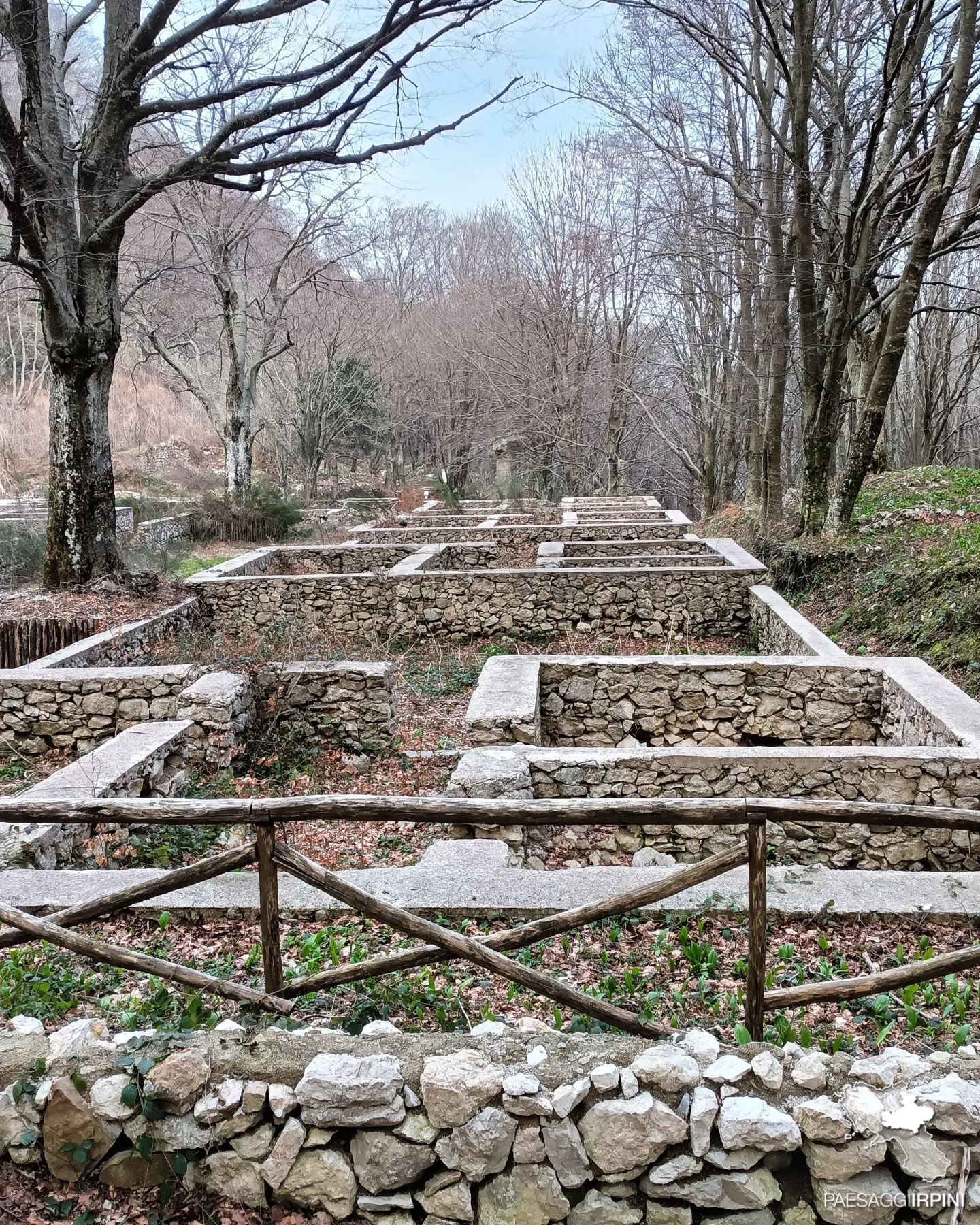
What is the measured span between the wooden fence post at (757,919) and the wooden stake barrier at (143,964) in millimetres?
1796

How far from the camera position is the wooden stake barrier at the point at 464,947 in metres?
3.22

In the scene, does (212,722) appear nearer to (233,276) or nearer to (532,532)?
(532,532)

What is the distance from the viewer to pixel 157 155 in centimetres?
1662

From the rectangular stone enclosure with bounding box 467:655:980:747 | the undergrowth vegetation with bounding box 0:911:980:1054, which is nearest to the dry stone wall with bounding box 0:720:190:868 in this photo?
the undergrowth vegetation with bounding box 0:911:980:1054

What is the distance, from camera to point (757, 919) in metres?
3.24

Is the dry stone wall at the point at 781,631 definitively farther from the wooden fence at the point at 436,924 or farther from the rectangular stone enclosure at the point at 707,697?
the wooden fence at the point at 436,924

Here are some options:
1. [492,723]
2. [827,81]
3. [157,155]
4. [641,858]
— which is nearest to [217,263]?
[157,155]

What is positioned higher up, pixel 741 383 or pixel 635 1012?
pixel 741 383

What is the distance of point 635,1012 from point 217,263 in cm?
2158

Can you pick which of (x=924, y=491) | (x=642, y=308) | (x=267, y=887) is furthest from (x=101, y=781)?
(x=642, y=308)

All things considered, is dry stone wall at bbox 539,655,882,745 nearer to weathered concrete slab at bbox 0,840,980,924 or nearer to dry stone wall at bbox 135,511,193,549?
weathered concrete slab at bbox 0,840,980,924

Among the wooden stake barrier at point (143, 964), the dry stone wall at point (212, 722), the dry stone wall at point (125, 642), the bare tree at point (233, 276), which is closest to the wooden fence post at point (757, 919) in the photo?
the wooden stake barrier at point (143, 964)

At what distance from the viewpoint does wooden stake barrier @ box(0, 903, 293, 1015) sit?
3357 millimetres

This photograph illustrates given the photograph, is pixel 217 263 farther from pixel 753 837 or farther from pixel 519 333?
pixel 753 837
